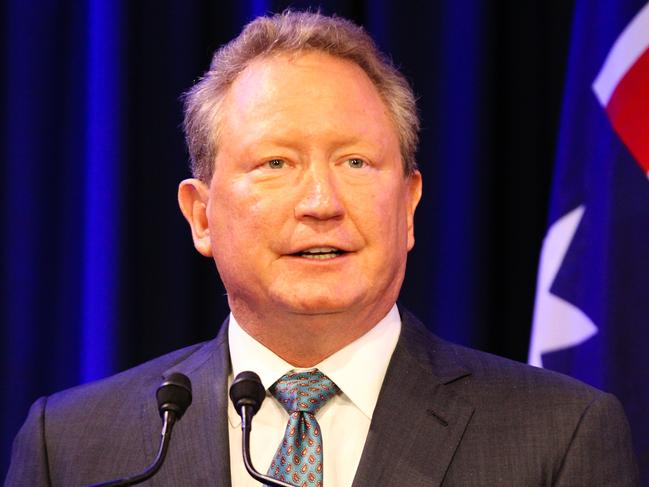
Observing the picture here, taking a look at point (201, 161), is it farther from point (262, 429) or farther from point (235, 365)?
point (262, 429)

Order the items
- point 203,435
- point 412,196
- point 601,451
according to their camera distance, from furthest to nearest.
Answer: point 412,196, point 203,435, point 601,451

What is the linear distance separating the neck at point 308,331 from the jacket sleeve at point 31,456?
53cm

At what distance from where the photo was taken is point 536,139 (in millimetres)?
3244

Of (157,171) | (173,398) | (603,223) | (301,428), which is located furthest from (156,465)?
(157,171)

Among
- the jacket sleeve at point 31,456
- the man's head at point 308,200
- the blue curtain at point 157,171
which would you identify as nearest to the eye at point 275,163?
the man's head at point 308,200

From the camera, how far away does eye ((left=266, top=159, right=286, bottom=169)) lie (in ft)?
7.62

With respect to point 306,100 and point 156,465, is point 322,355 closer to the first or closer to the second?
point 306,100

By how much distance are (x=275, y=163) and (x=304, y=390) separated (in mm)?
482

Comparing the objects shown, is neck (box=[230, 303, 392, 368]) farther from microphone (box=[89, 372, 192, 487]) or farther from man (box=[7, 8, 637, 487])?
microphone (box=[89, 372, 192, 487])

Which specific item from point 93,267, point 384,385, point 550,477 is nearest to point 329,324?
point 384,385

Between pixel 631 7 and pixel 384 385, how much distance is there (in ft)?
3.88

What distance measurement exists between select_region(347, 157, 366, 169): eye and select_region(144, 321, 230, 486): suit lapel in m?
0.52

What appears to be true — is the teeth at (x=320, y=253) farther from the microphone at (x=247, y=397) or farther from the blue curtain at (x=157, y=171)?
the blue curtain at (x=157, y=171)

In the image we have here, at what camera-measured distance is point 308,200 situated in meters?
2.23
